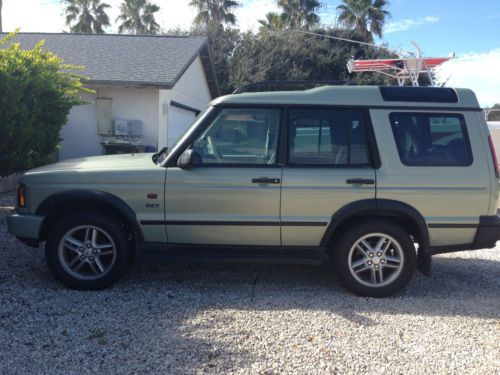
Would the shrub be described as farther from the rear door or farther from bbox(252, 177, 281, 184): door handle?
the rear door

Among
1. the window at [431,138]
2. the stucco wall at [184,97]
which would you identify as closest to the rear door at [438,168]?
the window at [431,138]

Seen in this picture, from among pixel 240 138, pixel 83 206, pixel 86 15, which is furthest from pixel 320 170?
pixel 86 15

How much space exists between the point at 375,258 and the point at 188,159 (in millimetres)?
2023

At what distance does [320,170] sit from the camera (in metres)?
4.23

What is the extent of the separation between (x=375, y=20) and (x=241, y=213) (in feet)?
112

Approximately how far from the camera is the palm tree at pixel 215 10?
33.7 meters

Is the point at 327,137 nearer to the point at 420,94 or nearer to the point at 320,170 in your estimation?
the point at 320,170

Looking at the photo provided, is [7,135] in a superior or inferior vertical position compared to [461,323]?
superior

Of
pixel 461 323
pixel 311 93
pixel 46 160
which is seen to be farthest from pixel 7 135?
pixel 461 323

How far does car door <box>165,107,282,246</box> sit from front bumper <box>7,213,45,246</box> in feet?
4.02

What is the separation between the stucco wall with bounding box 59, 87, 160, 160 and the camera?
1273 cm

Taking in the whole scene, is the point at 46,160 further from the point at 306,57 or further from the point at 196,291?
the point at 306,57

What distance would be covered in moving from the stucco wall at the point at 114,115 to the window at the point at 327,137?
9091 mm

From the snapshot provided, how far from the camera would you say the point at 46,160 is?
8.21 meters
